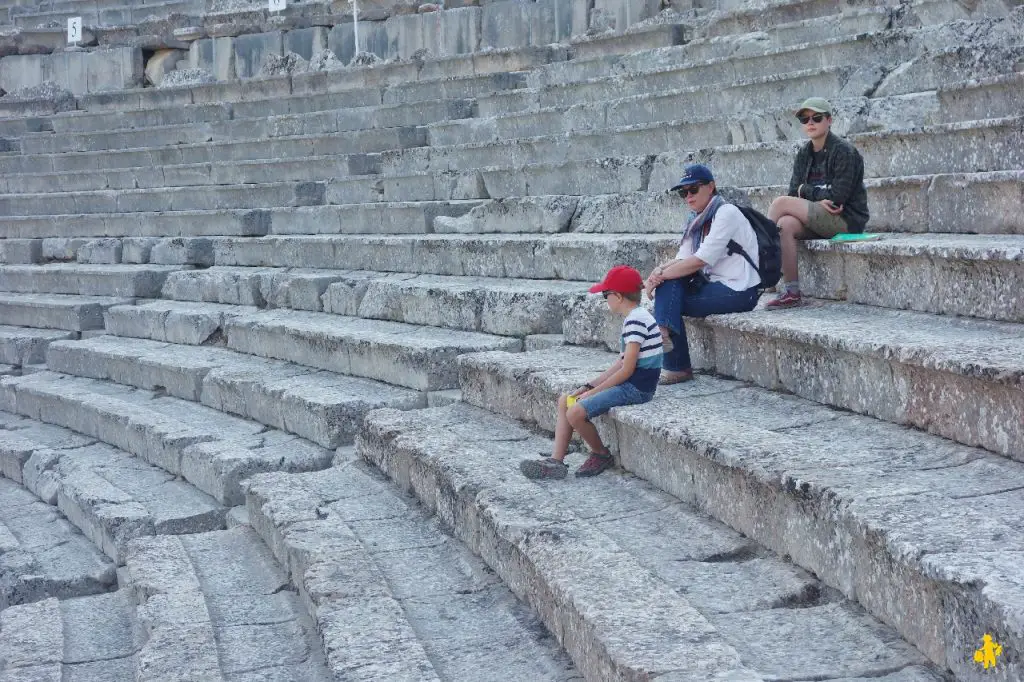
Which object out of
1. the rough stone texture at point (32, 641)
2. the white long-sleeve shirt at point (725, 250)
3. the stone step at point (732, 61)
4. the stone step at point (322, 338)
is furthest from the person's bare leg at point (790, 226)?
the rough stone texture at point (32, 641)

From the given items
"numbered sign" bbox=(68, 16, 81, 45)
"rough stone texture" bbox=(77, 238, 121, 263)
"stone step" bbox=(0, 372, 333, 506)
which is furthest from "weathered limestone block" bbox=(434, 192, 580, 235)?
"numbered sign" bbox=(68, 16, 81, 45)

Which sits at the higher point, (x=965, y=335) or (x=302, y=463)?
(x=965, y=335)

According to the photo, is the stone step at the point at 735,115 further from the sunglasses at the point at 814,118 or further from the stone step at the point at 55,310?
the stone step at the point at 55,310

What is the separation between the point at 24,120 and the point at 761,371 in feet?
46.9

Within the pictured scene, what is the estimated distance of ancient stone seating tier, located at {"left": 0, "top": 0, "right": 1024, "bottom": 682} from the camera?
3.66 m

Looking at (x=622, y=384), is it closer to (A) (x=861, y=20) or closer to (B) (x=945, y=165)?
(B) (x=945, y=165)

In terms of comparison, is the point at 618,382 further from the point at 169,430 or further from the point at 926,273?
the point at 169,430

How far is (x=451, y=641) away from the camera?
4.22m

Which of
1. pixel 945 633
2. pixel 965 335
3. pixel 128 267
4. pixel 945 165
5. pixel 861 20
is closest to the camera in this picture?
pixel 945 633

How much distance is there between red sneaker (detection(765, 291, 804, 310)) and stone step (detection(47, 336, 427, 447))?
95.9 inches

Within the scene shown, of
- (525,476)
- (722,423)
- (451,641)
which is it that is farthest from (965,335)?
(451,641)

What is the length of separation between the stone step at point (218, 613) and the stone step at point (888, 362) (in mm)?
2205

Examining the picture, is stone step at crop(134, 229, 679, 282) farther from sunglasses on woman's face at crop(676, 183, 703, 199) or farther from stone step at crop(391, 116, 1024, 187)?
sunglasses on woman's face at crop(676, 183, 703, 199)

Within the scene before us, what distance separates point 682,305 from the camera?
5.82 meters
